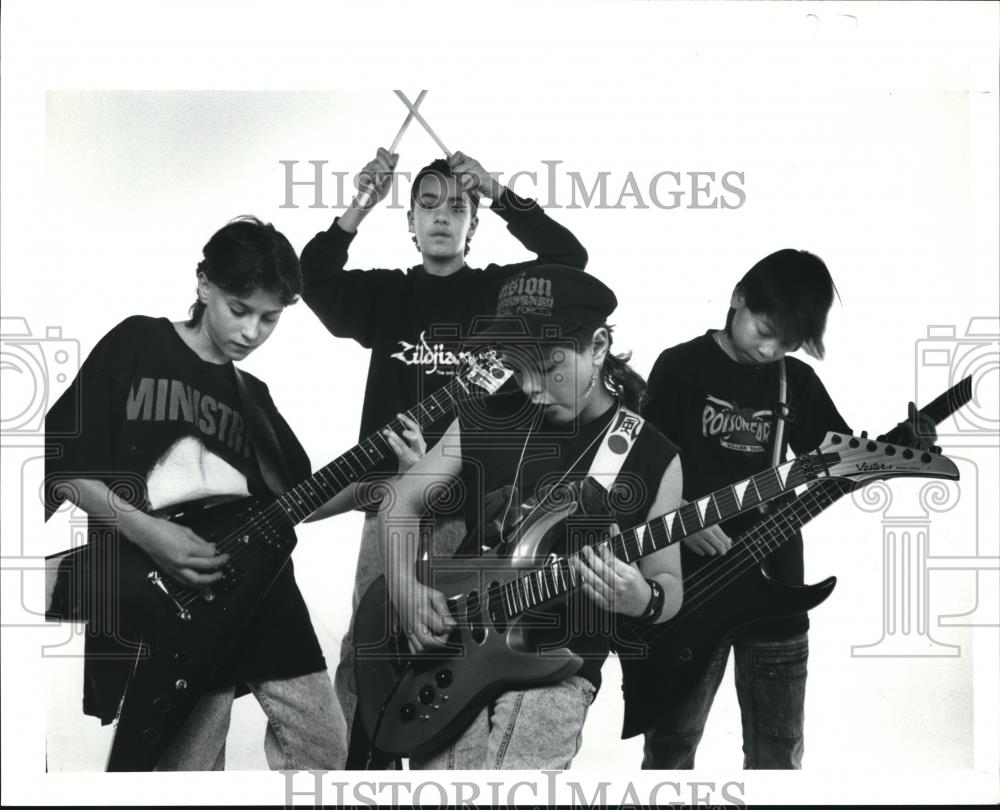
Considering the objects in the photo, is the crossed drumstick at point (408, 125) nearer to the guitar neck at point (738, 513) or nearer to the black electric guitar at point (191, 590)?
the black electric guitar at point (191, 590)

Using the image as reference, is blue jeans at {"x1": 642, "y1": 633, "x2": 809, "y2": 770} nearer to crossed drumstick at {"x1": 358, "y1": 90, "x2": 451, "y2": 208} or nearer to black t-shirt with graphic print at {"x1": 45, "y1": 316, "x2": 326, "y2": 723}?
black t-shirt with graphic print at {"x1": 45, "y1": 316, "x2": 326, "y2": 723}

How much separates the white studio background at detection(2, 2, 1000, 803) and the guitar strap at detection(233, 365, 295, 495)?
2.7 inches

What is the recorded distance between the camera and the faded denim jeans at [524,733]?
254 cm

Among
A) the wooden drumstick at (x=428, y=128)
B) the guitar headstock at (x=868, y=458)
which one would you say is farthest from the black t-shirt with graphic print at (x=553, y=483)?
the wooden drumstick at (x=428, y=128)

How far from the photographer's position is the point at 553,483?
260cm

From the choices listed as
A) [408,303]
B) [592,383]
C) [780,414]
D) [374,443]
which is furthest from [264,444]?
[780,414]

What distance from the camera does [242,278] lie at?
266 cm

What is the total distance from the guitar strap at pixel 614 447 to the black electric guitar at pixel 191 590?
30 centimetres

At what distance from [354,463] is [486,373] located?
41 centimetres

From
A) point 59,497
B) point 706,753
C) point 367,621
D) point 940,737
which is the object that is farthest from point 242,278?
point 940,737

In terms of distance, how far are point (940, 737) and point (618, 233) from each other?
160 cm

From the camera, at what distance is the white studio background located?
2.68m

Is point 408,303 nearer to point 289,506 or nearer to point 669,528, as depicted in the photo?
point 289,506

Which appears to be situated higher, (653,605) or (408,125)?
(408,125)
